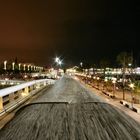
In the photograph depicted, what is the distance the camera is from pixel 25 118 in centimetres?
1277

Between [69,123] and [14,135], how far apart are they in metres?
2.70

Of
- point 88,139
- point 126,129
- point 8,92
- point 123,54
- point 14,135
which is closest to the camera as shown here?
point 88,139

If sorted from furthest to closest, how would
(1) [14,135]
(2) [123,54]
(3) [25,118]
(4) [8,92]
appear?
1. (2) [123,54]
2. (4) [8,92]
3. (3) [25,118]
4. (1) [14,135]

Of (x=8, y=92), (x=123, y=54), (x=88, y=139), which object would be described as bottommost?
(x=88, y=139)

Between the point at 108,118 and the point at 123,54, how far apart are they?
73803 millimetres

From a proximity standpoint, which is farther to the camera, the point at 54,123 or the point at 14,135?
the point at 54,123

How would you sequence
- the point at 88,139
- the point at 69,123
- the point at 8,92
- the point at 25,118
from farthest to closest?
the point at 8,92, the point at 25,118, the point at 69,123, the point at 88,139

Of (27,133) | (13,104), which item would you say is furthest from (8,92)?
(27,133)

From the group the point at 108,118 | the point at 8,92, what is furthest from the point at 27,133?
the point at 8,92

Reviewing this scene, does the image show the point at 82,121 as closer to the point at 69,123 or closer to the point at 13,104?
the point at 69,123

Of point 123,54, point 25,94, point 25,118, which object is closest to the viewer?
point 25,118

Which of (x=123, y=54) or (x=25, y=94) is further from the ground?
(x=123, y=54)

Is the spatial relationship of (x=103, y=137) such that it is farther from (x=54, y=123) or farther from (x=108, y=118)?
(x=108, y=118)

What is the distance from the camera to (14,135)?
9625 millimetres
